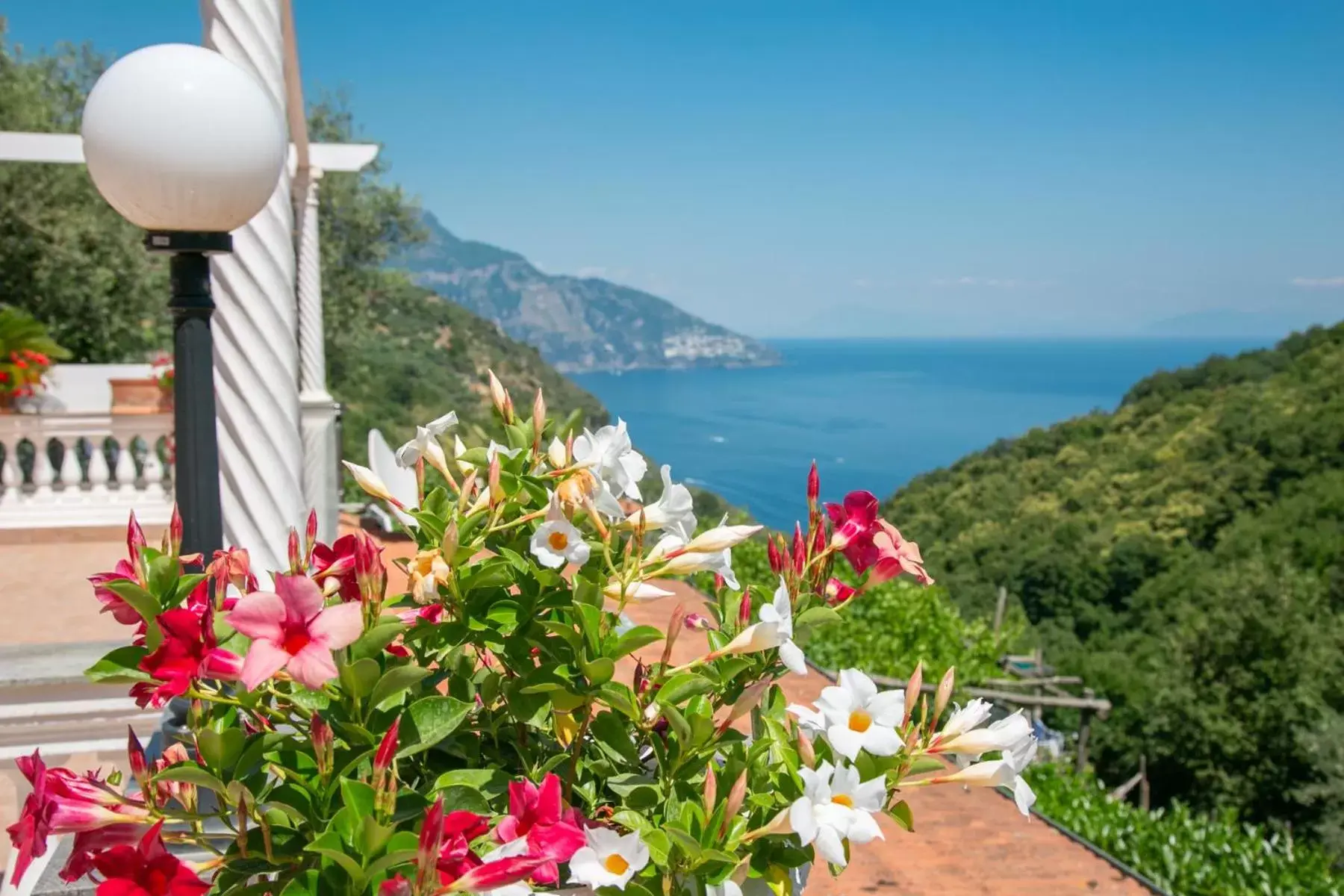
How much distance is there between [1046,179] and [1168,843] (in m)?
132

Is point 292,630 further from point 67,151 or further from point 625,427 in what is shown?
point 67,151

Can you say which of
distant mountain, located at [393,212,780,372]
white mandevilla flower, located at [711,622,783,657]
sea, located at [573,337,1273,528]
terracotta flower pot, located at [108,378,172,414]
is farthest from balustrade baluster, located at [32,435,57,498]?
distant mountain, located at [393,212,780,372]

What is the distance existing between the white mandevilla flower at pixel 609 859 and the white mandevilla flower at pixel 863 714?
0.23 m

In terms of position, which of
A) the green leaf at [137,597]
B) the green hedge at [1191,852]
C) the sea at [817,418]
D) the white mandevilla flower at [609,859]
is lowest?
the sea at [817,418]

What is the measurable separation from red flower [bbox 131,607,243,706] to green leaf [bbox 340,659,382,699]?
0.11 meters

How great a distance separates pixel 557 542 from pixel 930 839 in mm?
4782

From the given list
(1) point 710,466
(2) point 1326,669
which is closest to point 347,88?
(2) point 1326,669

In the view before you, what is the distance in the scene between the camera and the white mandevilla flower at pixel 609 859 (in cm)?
101

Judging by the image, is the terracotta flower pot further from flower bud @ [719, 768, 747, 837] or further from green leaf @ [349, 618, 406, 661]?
flower bud @ [719, 768, 747, 837]

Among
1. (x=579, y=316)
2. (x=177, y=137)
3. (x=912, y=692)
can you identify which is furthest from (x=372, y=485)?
(x=579, y=316)

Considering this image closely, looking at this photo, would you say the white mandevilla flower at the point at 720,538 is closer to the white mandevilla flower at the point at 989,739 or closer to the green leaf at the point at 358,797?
the white mandevilla flower at the point at 989,739

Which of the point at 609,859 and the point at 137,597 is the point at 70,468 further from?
the point at 609,859

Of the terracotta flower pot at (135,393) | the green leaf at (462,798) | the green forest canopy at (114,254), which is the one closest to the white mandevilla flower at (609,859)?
the green leaf at (462,798)

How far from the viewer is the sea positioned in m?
105
